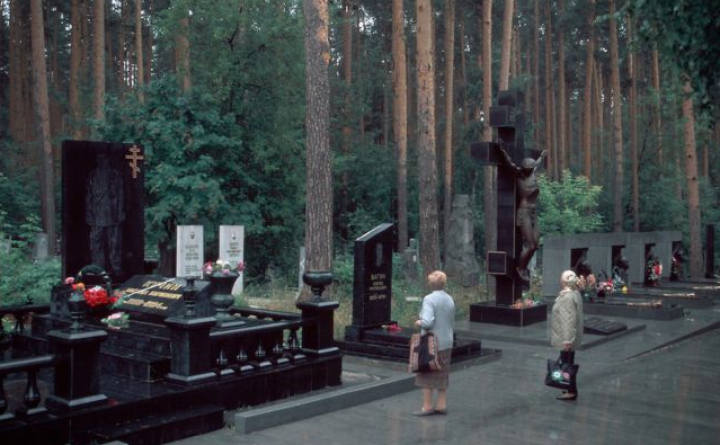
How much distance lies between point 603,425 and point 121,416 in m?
5.16

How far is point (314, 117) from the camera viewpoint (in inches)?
621

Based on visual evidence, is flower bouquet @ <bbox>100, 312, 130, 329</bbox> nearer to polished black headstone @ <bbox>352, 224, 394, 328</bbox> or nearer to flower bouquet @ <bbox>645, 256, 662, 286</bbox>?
polished black headstone @ <bbox>352, 224, 394, 328</bbox>

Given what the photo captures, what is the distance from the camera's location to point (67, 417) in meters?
6.64

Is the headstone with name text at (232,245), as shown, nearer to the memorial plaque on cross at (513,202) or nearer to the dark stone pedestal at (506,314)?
the dark stone pedestal at (506,314)

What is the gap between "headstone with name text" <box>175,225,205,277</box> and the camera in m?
17.0

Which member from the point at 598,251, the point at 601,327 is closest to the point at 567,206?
the point at 598,251

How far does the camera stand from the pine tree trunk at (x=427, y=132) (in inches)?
771

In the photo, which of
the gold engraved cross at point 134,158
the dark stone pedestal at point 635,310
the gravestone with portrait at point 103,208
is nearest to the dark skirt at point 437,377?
the gravestone with portrait at point 103,208

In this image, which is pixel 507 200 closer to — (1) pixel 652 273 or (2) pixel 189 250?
(2) pixel 189 250

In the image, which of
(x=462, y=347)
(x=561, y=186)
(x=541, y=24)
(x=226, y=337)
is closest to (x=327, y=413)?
(x=226, y=337)

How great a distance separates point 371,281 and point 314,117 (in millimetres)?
4968

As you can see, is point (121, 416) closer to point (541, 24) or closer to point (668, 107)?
point (668, 107)

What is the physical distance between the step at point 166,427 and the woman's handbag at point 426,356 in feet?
7.28

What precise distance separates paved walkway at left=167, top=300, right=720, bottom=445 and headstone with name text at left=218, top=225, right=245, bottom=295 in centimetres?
673
